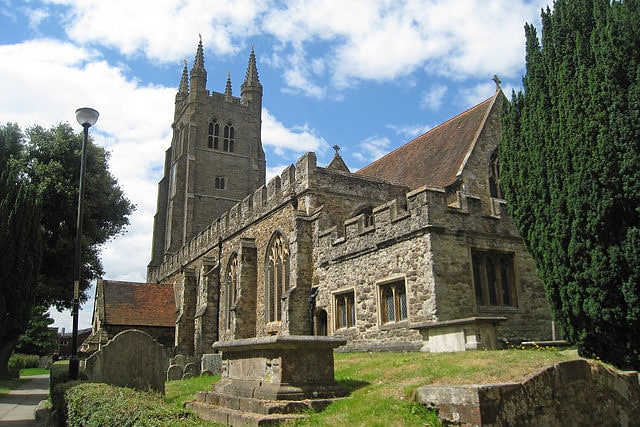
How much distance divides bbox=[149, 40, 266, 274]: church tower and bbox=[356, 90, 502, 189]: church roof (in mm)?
22746

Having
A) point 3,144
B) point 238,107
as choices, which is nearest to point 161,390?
point 3,144

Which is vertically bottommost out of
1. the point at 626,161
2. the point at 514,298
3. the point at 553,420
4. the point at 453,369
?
the point at 553,420

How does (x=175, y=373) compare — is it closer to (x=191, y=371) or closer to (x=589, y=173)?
(x=191, y=371)

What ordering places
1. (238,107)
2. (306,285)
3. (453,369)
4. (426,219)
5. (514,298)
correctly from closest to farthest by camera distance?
(453,369)
(426,219)
(514,298)
(306,285)
(238,107)

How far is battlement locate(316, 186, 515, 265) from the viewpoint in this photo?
13180 millimetres

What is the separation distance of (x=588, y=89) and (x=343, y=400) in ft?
21.8

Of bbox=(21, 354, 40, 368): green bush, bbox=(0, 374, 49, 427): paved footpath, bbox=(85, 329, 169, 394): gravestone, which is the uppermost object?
bbox=(85, 329, 169, 394): gravestone

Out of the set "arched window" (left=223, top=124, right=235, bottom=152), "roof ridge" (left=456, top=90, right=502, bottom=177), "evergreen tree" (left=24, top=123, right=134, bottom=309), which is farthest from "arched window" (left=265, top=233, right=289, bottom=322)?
"arched window" (left=223, top=124, right=235, bottom=152)

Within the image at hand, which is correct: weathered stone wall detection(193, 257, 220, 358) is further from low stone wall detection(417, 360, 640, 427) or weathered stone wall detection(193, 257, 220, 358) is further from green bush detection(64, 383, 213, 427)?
low stone wall detection(417, 360, 640, 427)

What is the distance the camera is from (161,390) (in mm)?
10594

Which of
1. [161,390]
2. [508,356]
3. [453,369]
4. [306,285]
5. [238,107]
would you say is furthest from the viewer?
[238,107]

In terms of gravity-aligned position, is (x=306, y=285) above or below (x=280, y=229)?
below

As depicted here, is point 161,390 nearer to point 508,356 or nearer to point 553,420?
point 508,356

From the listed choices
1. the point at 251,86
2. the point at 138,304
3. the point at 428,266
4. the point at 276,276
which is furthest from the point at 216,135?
the point at 428,266
